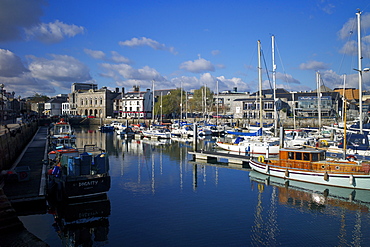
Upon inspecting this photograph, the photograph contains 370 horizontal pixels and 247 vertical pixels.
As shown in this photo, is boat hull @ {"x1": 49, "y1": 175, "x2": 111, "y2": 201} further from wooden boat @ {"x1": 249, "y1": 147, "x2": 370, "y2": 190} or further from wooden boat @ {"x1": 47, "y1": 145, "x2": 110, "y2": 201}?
wooden boat @ {"x1": 249, "y1": 147, "x2": 370, "y2": 190}

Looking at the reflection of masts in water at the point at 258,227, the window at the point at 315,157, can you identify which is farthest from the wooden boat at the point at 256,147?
the reflection of masts in water at the point at 258,227

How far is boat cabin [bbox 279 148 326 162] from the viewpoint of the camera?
27.3 m

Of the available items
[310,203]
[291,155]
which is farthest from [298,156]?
[310,203]

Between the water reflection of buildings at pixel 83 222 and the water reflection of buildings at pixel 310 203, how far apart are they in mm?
8566

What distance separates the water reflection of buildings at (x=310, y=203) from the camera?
17091 mm

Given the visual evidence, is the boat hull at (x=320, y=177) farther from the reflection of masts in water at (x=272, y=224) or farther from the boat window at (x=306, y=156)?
the reflection of masts in water at (x=272, y=224)

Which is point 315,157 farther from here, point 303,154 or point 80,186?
point 80,186

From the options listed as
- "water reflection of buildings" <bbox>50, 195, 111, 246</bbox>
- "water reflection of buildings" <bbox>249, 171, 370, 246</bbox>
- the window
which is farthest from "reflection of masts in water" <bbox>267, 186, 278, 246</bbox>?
"water reflection of buildings" <bbox>50, 195, 111, 246</bbox>

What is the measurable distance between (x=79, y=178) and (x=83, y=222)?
329 centimetres

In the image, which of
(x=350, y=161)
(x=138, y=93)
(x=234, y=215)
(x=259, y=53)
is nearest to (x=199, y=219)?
(x=234, y=215)

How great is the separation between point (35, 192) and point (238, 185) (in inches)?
648

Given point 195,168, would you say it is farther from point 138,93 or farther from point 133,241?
point 138,93

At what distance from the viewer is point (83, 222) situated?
61.6ft

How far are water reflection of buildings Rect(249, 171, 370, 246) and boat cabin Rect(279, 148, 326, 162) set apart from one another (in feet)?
7.06
